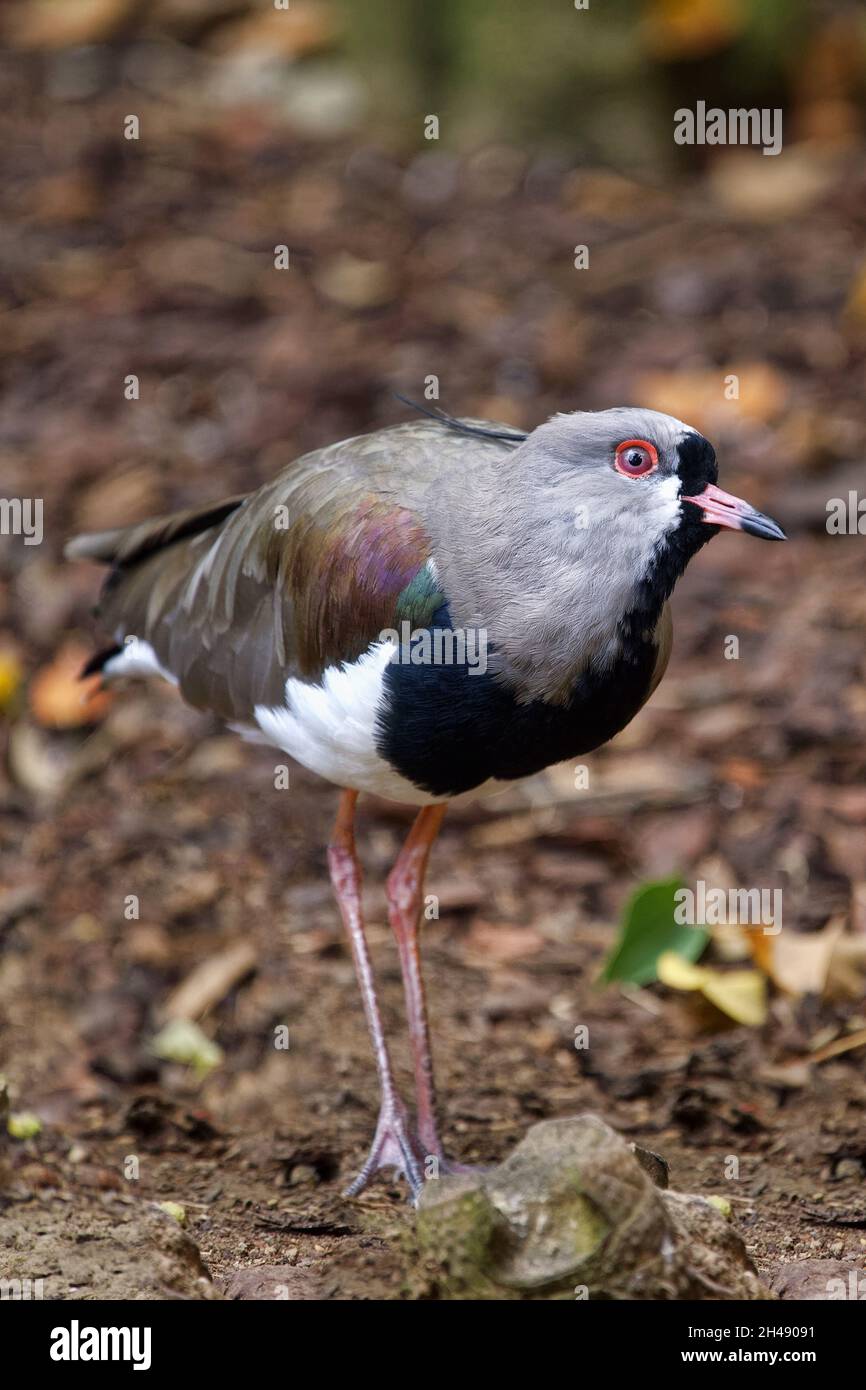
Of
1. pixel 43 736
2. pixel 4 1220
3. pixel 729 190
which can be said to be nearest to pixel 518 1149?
pixel 4 1220

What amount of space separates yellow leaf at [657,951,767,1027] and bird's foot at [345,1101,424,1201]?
36.2 inches

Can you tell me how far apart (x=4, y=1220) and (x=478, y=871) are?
2.31 meters

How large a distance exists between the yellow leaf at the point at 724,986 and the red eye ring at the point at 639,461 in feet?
5.74

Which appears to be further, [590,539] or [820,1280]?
[590,539]

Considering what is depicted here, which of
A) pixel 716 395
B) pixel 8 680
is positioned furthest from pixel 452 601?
pixel 716 395

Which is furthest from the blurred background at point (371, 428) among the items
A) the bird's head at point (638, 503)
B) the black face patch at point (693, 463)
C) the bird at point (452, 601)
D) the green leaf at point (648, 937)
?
the black face patch at point (693, 463)

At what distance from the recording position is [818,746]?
6.02m

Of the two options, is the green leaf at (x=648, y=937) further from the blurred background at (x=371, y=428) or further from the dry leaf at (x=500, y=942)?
the dry leaf at (x=500, y=942)

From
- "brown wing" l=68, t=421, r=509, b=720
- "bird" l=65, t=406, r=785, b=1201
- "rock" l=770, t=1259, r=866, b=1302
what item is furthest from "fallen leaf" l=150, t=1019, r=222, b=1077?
"rock" l=770, t=1259, r=866, b=1302

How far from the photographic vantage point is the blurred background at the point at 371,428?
473 cm

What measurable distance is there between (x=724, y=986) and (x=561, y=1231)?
6.47 feet

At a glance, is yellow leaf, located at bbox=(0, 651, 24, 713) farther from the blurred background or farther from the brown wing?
the brown wing

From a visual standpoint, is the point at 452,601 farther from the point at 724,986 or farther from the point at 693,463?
the point at 724,986

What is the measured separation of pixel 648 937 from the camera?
504 cm
